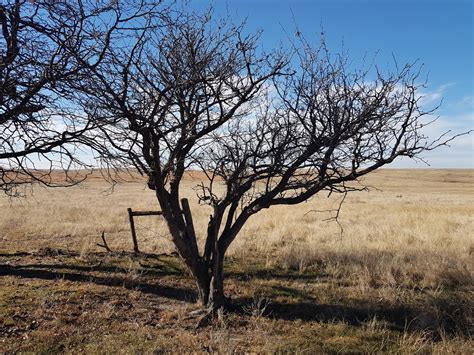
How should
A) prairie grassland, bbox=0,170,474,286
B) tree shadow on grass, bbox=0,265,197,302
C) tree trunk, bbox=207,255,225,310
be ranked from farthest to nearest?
1. prairie grassland, bbox=0,170,474,286
2. tree shadow on grass, bbox=0,265,197,302
3. tree trunk, bbox=207,255,225,310

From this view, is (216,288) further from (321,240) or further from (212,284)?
(321,240)

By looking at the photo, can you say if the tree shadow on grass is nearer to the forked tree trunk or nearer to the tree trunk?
the forked tree trunk

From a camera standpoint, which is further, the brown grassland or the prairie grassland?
the prairie grassland

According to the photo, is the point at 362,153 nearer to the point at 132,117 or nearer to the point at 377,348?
the point at 377,348

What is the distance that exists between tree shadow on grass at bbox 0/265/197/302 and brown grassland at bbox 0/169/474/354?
0.02 meters

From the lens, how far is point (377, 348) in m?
5.77

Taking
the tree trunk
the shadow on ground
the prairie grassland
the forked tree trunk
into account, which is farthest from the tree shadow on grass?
the prairie grassland

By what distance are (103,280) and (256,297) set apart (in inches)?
118

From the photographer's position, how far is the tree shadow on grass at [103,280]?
818 cm

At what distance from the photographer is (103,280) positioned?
8828 mm

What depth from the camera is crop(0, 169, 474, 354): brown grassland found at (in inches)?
230

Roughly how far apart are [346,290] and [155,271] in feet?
12.9

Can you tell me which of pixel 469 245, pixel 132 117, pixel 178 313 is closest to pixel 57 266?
pixel 178 313

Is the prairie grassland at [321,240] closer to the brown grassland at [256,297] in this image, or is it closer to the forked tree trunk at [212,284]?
the brown grassland at [256,297]
